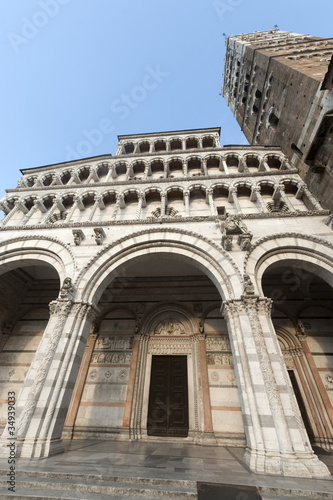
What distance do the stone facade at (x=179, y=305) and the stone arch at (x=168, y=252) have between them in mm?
48

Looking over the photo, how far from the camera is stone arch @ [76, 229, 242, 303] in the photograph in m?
7.38

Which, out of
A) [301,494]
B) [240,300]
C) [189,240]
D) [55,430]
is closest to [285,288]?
[240,300]

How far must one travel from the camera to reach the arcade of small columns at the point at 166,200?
10.4 metres

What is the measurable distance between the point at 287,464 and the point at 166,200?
32.6ft

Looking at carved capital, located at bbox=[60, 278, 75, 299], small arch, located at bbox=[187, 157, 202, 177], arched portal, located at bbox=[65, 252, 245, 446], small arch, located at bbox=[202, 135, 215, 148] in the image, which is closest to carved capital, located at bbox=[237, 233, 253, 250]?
arched portal, located at bbox=[65, 252, 245, 446]

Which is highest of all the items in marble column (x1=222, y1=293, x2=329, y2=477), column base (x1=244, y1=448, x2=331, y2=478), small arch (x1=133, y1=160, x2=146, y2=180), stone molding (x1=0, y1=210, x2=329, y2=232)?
small arch (x1=133, y1=160, x2=146, y2=180)

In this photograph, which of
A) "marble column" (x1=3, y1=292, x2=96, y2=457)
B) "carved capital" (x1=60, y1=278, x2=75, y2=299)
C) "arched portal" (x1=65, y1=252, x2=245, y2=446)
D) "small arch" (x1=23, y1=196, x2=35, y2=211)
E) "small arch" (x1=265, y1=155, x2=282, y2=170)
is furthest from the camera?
"small arch" (x1=265, y1=155, x2=282, y2=170)

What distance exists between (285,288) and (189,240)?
5.63 m

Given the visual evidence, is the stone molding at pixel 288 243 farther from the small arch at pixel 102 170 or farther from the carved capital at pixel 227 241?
the small arch at pixel 102 170

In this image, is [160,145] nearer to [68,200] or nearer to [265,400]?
[68,200]

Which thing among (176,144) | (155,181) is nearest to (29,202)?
(155,181)

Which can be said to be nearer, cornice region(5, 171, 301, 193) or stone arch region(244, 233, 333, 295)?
stone arch region(244, 233, 333, 295)

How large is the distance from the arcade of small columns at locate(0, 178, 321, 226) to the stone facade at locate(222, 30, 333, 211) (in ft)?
4.21

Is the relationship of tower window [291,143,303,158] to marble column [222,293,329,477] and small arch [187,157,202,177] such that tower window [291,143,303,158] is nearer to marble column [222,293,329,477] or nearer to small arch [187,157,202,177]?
small arch [187,157,202,177]
